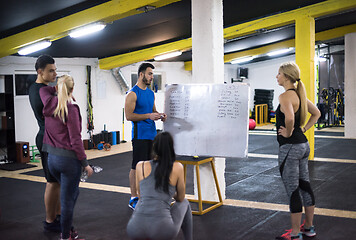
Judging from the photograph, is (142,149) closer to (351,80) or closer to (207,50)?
(207,50)

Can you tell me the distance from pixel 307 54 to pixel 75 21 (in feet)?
14.4

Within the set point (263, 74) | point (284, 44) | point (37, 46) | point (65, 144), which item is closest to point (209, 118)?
point (65, 144)

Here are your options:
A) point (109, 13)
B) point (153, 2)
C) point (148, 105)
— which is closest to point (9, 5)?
point (109, 13)

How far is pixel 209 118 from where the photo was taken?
13.7ft

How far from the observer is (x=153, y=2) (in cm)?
517

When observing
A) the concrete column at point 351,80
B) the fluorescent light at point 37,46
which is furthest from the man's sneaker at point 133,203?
the concrete column at point 351,80

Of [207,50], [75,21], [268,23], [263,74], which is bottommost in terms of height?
[207,50]

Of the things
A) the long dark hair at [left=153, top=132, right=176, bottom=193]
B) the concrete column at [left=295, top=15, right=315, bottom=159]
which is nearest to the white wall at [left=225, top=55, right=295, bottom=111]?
A: the concrete column at [left=295, top=15, right=315, bottom=159]

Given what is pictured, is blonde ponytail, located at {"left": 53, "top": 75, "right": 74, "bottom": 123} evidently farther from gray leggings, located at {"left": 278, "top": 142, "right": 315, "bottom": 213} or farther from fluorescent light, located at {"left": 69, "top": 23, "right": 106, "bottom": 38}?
fluorescent light, located at {"left": 69, "top": 23, "right": 106, "bottom": 38}

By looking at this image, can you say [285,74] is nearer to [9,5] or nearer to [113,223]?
[113,223]

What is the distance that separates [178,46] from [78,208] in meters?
5.72

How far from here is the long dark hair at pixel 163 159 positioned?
255cm

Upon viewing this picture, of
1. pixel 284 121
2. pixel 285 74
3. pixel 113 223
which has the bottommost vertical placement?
pixel 113 223

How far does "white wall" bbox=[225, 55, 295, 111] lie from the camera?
1673 cm
